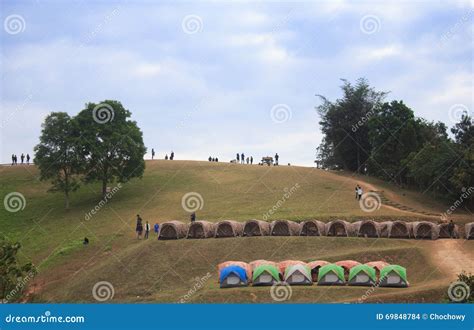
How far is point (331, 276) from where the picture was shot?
38656mm

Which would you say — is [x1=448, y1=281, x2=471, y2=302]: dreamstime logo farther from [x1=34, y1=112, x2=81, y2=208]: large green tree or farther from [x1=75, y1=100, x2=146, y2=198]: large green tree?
[x1=34, y1=112, x2=81, y2=208]: large green tree

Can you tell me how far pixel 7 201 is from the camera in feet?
250

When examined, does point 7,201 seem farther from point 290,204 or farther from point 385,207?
point 385,207

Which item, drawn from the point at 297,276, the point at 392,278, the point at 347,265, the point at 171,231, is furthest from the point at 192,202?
the point at 392,278

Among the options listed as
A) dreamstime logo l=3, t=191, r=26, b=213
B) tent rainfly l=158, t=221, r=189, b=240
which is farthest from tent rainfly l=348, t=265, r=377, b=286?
dreamstime logo l=3, t=191, r=26, b=213

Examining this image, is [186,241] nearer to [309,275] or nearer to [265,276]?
[265,276]

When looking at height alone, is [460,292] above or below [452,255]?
above

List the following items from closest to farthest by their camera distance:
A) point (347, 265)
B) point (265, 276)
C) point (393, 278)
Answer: point (393, 278), point (265, 276), point (347, 265)

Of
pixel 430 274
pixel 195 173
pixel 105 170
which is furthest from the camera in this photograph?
pixel 195 173

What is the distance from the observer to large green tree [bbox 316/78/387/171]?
86.5 m

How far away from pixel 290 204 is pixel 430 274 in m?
23.8

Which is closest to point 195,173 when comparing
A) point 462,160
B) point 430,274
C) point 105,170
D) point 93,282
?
point 105,170

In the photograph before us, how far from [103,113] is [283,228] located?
3226cm

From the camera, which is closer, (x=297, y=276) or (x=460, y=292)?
(x=460, y=292)
